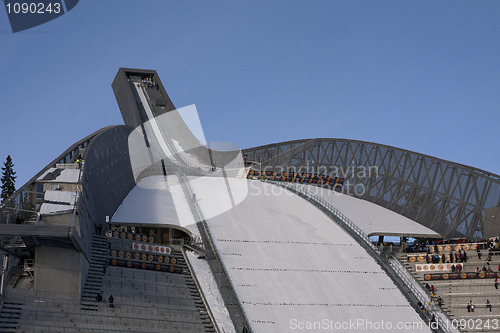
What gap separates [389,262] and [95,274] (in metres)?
20.5

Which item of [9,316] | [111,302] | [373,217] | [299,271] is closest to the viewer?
[9,316]

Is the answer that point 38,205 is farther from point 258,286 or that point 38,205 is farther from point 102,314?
point 258,286

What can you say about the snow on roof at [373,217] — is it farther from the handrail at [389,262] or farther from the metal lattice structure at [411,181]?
the handrail at [389,262]

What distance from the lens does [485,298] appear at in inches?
1729

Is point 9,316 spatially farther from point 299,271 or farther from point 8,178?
point 8,178

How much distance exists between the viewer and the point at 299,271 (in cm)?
4541

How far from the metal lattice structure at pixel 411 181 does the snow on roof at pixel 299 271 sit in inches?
355

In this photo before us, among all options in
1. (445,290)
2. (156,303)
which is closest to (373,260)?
(445,290)

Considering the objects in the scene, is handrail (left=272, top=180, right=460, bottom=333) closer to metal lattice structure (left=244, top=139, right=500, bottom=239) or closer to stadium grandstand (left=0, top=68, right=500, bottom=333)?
stadium grandstand (left=0, top=68, right=500, bottom=333)

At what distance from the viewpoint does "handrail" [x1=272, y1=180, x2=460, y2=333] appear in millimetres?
41681

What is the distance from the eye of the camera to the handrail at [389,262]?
41681 millimetres

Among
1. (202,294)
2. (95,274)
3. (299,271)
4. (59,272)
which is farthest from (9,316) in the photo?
(299,271)

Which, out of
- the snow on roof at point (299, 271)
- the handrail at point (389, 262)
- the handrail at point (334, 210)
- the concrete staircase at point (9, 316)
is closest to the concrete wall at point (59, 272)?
the concrete staircase at point (9, 316)

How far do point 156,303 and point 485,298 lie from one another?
19.9 metres
